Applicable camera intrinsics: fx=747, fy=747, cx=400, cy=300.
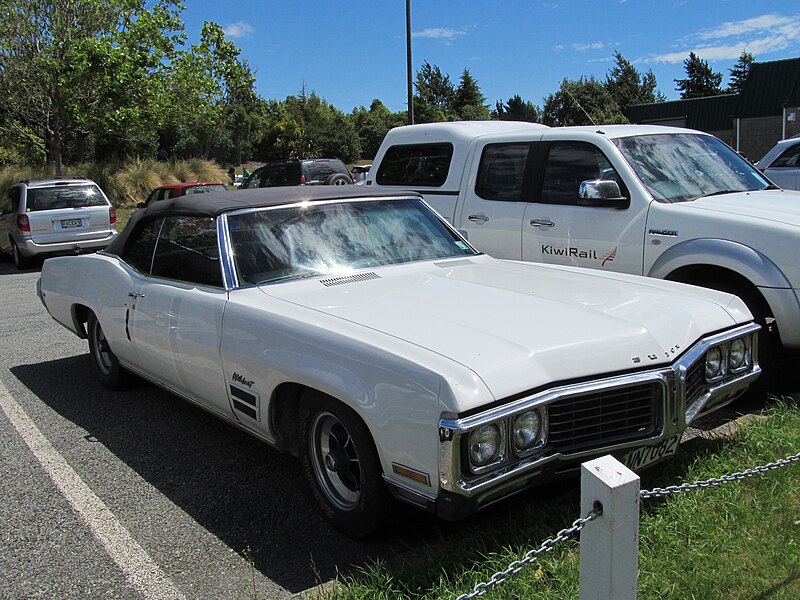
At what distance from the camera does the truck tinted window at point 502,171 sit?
6.62 metres

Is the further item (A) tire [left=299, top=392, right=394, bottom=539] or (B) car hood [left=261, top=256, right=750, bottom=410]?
(A) tire [left=299, top=392, right=394, bottom=539]

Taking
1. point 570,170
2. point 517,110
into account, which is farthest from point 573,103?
point 570,170

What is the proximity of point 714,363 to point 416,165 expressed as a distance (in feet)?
15.0

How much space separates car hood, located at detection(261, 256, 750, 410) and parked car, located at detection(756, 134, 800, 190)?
26.0 ft

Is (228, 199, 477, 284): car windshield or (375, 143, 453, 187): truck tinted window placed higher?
(375, 143, 453, 187): truck tinted window

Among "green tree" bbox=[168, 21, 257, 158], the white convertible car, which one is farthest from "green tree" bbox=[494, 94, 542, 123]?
the white convertible car

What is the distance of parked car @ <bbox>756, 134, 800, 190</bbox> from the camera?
10.9 metres

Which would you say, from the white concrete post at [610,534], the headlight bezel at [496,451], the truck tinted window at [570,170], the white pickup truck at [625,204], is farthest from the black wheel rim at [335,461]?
the truck tinted window at [570,170]

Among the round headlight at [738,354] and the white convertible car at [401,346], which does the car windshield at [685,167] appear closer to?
the white convertible car at [401,346]

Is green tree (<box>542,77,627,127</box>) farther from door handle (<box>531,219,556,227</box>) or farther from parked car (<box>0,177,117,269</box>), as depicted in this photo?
door handle (<box>531,219,556,227</box>)

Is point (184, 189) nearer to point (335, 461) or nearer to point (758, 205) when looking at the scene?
point (758, 205)

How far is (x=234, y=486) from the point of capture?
4.09m

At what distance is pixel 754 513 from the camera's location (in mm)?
3314

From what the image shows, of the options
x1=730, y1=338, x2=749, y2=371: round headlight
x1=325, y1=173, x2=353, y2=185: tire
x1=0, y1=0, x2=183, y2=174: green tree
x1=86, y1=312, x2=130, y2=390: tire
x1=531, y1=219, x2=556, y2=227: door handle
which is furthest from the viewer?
x1=0, y1=0, x2=183, y2=174: green tree
